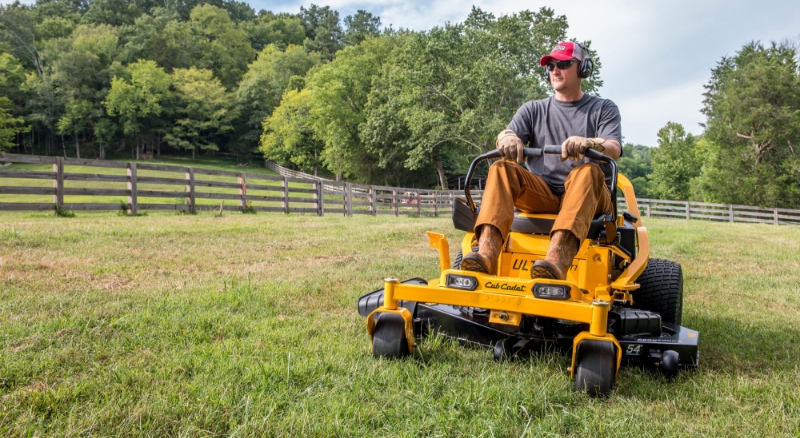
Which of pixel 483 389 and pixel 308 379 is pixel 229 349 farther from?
pixel 483 389

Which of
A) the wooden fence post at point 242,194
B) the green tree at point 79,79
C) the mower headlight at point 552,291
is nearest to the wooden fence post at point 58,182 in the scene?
the wooden fence post at point 242,194

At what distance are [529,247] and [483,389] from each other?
3.24 ft

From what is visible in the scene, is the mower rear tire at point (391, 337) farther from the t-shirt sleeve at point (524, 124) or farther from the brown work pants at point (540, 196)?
the t-shirt sleeve at point (524, 124)

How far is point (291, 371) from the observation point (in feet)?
7.82

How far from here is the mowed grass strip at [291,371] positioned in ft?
6.43

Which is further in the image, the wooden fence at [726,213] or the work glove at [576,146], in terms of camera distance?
the wooden fence at [726,213]

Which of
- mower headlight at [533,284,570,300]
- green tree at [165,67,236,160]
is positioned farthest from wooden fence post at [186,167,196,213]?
green tree at [165,67,236,160]

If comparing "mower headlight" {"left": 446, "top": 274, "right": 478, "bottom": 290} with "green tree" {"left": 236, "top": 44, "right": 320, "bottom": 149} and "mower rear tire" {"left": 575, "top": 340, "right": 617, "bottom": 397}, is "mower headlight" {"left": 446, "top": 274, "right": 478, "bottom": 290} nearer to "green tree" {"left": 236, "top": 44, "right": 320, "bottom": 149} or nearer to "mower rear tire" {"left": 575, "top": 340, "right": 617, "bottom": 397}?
"mower rear tire" {"left": 575, "top": 340, "right": 617, "bottom": 397}

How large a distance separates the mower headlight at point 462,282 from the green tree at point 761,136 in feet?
112

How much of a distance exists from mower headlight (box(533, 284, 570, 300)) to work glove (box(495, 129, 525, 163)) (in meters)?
0.94

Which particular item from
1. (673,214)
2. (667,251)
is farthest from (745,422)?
(673,214)

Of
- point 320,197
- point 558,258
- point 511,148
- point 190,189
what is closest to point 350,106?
point 320,197

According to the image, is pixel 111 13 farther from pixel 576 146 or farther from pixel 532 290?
pixel 532 290

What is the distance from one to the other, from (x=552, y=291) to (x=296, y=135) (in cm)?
5213
